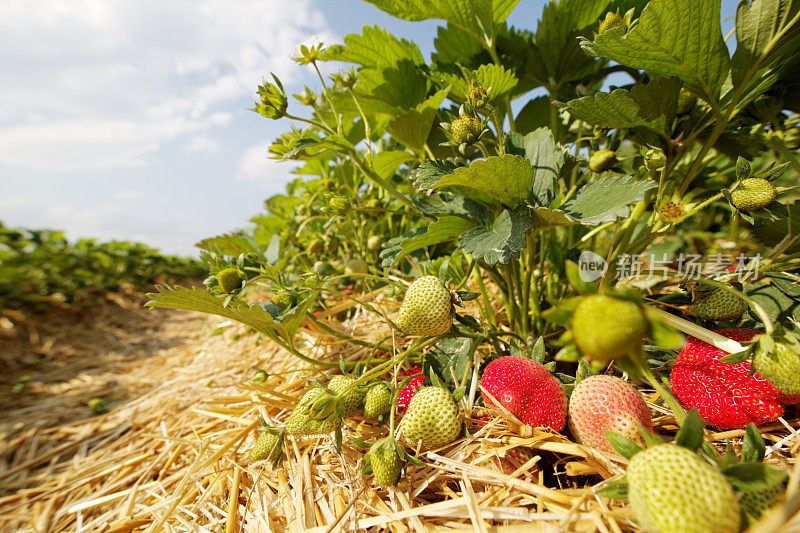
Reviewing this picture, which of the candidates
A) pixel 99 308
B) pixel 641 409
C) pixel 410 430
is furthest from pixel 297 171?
pixel 99 308

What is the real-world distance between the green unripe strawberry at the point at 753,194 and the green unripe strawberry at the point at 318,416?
82cm

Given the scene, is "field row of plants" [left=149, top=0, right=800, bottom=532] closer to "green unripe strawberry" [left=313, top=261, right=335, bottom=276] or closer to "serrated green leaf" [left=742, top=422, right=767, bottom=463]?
A: "serrated green leaf" [left=742, top=422, right=767, bottom=463]

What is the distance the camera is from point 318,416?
25.7 inches

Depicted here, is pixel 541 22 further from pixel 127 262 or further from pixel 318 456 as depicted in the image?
pixel 127 262

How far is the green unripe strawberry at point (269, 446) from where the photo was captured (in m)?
0.79

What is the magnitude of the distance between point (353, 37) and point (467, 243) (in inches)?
28.0

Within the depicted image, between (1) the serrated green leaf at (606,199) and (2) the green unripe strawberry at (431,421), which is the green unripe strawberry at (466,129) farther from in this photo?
(2) the green unripe strawberry at (431,421)

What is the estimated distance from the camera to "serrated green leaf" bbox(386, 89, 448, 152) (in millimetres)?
879

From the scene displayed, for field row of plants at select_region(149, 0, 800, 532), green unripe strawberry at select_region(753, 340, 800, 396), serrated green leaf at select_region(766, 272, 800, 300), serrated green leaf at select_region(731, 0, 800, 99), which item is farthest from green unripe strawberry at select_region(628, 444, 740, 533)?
serrated green leaf at select_region(731, 0, 800, 99)

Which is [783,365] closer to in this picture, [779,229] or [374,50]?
[779,229]

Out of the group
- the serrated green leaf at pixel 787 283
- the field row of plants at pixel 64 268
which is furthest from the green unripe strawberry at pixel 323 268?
the field row of plants at pixel 64 268

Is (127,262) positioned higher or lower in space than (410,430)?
higher

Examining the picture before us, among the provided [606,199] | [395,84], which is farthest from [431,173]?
[395,84]

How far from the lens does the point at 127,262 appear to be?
14.3ft
